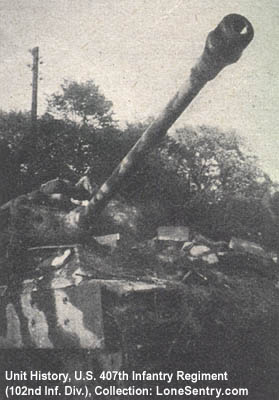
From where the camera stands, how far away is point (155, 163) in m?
13.4

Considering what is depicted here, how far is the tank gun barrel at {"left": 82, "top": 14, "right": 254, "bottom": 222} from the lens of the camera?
142 inches

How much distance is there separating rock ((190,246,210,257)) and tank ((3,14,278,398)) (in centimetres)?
41

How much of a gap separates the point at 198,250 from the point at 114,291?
2.32 m

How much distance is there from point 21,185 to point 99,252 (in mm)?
5309

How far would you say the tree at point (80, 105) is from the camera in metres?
15.8

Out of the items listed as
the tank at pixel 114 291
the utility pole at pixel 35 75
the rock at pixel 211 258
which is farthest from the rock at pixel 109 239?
the utility pole at pixel 35 75

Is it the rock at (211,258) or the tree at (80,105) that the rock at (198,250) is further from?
the tree at (80,105)

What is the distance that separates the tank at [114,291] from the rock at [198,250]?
41 cm

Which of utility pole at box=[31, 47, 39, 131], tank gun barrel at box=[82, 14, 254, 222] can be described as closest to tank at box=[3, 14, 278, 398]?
tank gun barrel at box=[82, 14, 254, 222]

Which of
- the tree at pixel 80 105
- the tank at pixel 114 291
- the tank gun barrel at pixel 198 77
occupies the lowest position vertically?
the tank at pixel 114 291

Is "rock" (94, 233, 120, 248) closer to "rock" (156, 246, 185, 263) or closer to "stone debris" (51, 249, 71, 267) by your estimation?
"rock" (156, 246, 185, 263)

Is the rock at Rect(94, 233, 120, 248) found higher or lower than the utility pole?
lower

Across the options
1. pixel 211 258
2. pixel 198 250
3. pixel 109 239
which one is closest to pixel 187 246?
pixel 198 250

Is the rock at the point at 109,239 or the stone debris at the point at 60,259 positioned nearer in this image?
the stone debris at the point at 60,259
